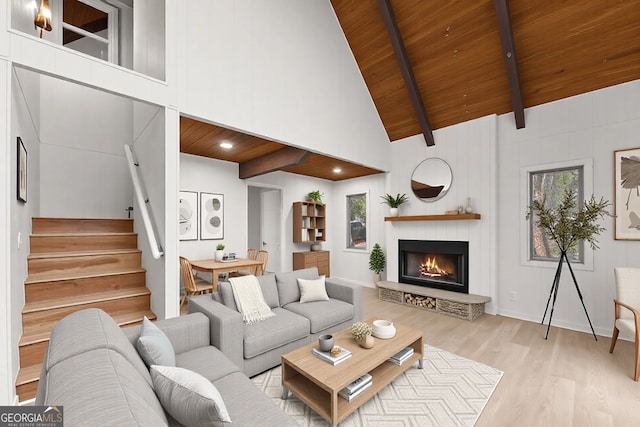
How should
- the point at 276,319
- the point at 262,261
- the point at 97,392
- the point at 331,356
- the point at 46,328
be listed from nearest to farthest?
1. the point at 97,392
2. the point at 331,356
3. the point at 46,328
4. the point at 276,319
5. the point at 262,261

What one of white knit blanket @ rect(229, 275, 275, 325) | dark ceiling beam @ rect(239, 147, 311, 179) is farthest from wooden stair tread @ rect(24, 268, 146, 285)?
dark ceiling beam @ rect(239, 147, 311, 179)

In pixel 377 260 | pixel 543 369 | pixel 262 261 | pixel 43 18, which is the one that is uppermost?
pixel 43 18

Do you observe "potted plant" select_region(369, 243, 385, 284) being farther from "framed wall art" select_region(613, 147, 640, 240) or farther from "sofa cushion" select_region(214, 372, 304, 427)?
"sofa cushion" select_region(214, 372, 304, 427)

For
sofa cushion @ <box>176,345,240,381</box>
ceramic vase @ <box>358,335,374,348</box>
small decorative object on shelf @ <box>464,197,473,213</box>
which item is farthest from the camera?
small decorative object on shelf @ <box>464,197,473,213</box>

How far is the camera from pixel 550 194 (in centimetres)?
388

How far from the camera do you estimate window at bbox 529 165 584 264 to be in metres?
3.67

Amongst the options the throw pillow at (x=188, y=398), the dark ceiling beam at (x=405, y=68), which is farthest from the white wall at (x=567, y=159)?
the throw pillow at (x=188, y=398)

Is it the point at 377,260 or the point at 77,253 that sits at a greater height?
the point at 77,253

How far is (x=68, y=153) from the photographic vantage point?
4.03 meters

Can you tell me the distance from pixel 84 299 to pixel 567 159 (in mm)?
5804

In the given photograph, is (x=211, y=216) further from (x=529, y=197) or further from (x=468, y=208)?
(x=529, y=197)

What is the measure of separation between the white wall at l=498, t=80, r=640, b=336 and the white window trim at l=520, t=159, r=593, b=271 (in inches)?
1.2

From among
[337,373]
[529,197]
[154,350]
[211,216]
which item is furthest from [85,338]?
[529,197]

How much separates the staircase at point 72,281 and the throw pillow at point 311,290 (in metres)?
1.56
